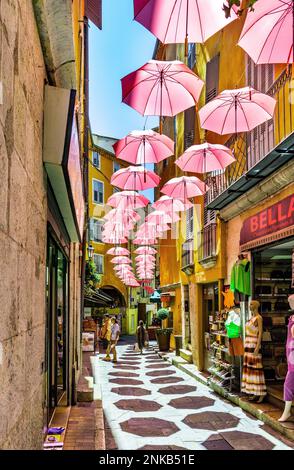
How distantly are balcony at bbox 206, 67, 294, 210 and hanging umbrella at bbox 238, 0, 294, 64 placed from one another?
2.96 ft

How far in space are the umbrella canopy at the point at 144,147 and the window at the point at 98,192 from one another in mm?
27507

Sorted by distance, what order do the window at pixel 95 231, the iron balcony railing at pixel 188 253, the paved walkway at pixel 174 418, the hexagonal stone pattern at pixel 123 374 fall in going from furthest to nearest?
1. the window at pixel 95 231
2. the iron balcony railing at pixel 188 253
3. the hexagonal stone pattern at pixel 123 374
4. the paved walkway at pixel 174 418

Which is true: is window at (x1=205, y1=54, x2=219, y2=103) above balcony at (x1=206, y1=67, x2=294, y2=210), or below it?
above

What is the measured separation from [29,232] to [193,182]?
11739mm

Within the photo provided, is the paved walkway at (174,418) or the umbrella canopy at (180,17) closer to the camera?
the umbrella canopy at (180,17)

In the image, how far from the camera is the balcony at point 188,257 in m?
18.3

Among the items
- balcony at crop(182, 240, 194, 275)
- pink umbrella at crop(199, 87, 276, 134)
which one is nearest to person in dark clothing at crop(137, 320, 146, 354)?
balcony at crop(182, 240, 194, 275)

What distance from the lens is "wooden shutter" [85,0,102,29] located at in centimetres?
1123

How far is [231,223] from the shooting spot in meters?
13.2

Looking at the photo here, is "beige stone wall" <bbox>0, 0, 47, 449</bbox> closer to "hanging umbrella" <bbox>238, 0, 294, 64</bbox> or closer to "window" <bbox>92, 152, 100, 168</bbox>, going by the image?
"hanging umbrella" <bbox>238, 0, 294, 64</bbox>

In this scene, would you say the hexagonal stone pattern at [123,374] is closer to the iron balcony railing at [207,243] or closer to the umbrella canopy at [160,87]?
the iron balcony railing at [207,243]

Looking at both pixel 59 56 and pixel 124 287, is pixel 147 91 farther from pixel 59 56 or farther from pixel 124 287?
pixel 124 287

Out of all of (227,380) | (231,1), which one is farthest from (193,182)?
(231,1)

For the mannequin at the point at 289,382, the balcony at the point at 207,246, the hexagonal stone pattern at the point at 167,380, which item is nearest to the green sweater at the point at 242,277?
the mannequin at the point at 289,382
